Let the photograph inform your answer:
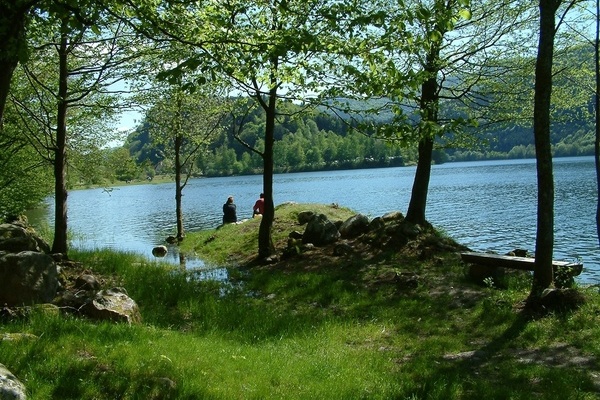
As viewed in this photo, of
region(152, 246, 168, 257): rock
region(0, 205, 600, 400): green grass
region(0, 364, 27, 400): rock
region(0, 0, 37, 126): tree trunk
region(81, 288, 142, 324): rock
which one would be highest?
region(0, 0, 37, 126): tree trunk

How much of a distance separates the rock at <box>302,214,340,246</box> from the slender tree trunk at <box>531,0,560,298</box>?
30.6 ft

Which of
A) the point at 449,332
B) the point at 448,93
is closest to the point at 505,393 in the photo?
the point at 449,332

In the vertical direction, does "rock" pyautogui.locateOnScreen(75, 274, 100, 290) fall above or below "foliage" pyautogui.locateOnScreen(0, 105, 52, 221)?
below

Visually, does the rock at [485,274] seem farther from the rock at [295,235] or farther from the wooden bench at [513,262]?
the rock at [295,235]

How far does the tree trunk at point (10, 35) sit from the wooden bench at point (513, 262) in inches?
451

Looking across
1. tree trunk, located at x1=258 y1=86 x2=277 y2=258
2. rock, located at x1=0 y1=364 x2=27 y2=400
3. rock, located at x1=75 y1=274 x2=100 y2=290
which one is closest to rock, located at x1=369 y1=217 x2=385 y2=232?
tree trunk, located at x1=258 y1=86 x2=277 y2=258

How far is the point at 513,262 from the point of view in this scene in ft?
43.0

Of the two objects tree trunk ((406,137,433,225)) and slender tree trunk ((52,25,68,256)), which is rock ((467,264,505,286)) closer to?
tree trunk ((406,137,433,225))

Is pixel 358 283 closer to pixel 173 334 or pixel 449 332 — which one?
pixel 449 332

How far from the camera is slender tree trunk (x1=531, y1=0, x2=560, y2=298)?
10.8 metres

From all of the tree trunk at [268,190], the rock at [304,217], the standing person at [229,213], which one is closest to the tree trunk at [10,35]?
the tree trunk at [268,190]

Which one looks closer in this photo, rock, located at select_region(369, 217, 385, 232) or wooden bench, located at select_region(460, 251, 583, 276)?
wooden bench, located at select_region(460, 251, 583, 276)

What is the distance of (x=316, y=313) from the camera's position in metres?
12.7

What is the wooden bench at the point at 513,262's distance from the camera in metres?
12.5
